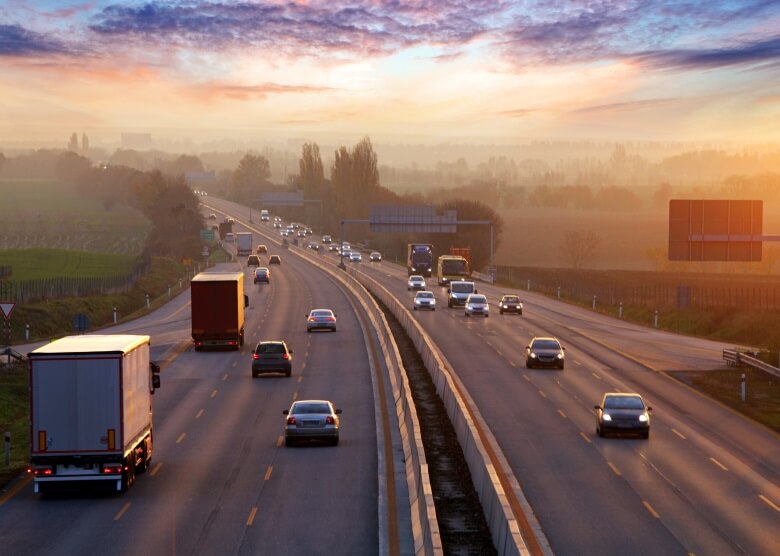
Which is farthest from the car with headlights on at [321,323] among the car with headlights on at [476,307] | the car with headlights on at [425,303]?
the car with headlights on at [425,303]

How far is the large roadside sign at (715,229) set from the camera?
3934 cm

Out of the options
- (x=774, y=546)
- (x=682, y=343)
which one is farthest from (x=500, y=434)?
(x=682, y=343)

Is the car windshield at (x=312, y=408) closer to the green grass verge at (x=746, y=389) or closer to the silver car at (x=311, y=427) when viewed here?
the silver car at (x=311, y=427)

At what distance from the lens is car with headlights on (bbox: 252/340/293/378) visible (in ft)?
152

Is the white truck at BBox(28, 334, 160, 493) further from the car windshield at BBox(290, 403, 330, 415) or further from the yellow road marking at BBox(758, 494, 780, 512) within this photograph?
the yellow road marking at BBox(758, 494, 780, 512)

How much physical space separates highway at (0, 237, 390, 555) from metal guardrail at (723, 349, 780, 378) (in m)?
18.3

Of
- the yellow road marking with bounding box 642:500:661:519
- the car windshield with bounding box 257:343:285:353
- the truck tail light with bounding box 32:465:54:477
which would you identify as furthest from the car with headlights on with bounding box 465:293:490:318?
the truck tail light with bounding box 32:465:54:477

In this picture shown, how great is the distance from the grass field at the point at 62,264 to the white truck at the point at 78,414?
3333 inches

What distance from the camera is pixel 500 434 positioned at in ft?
111

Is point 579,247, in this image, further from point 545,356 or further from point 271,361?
point 271,361

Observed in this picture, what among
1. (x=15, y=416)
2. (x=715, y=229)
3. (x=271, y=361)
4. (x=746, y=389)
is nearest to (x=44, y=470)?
(x=15, y=416)

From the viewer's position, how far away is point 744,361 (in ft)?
178

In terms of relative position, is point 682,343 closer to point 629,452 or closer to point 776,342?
point 776,342

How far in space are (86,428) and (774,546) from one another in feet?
45.5
